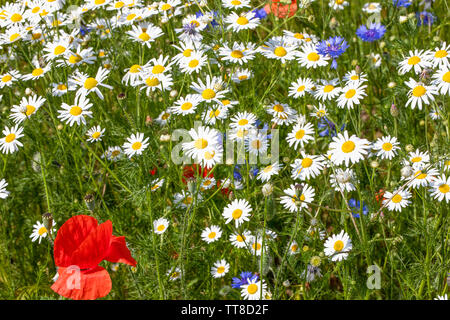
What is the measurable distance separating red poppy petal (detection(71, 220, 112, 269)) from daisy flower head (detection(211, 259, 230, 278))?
25.7 inches

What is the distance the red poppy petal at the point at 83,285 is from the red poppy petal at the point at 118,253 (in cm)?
4

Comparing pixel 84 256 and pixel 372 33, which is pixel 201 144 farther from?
pixel 372 33

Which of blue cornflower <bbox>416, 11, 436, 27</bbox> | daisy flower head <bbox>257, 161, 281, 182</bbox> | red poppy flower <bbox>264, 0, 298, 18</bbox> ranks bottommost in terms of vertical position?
daisy flower head <bbox>257, 161, 281, 182</bbox>

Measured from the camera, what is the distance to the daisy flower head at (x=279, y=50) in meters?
1.81

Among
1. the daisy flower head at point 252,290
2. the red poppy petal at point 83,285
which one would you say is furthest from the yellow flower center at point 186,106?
the red poppy petal at point 83,285

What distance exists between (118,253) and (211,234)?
0.64m

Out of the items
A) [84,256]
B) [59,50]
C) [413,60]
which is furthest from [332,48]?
[84,256]

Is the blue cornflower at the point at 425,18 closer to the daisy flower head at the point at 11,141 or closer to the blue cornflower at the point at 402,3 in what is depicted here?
the blue cornflower at the point at 402,3

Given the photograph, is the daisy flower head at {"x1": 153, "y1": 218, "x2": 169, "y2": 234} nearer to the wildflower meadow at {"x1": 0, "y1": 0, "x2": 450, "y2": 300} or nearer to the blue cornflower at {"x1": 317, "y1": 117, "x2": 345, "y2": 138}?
the wildflower meadow at {"x1": 0, "y1": 0, "x2": 450, "y2": 300}

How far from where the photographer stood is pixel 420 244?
1807mm

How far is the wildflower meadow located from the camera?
1.58 meters

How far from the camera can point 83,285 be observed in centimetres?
113

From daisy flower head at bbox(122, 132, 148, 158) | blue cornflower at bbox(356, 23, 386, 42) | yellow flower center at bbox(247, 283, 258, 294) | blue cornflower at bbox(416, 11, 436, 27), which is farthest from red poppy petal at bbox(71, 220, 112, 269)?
blue cornflower at bbox(416, 11, 436, 27)

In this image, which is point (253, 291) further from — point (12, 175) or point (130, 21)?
point (12, 175)
